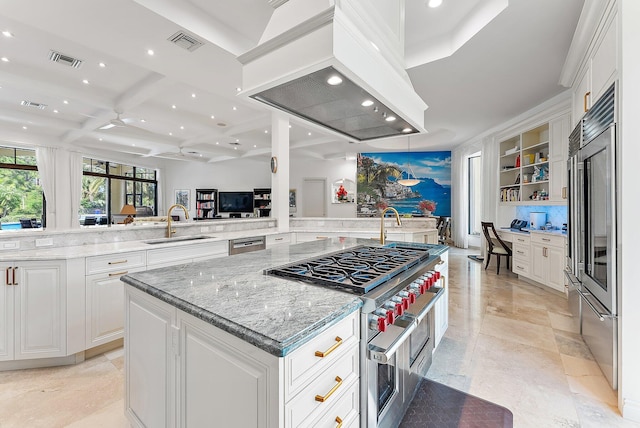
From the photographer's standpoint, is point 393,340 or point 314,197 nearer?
point 393,340

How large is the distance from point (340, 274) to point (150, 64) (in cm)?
343

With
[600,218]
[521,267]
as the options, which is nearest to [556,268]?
[521,267]

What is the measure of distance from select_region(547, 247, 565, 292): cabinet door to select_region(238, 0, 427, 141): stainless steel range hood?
3.53 metres

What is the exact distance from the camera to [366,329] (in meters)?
1.12

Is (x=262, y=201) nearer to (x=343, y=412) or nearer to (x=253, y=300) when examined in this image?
(x=253, y=300)

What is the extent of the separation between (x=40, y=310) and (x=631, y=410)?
4.02 meters

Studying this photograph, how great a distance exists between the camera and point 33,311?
6.92ft

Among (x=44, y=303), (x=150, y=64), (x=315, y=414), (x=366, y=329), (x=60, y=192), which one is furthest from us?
(x=60, y=192)

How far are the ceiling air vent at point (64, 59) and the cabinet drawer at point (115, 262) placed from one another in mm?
2950

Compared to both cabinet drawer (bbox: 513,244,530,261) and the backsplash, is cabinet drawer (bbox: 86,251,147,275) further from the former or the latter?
the backsplash

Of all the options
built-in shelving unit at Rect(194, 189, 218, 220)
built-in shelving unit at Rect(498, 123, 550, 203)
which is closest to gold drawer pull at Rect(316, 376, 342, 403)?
built-in shelving unit at Rect(498, 123, 550, 203)

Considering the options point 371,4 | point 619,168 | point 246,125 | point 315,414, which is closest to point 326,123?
point 371,4

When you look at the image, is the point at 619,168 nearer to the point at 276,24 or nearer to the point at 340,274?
the point at 340,274

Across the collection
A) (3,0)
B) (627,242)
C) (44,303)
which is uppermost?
(3,0)
